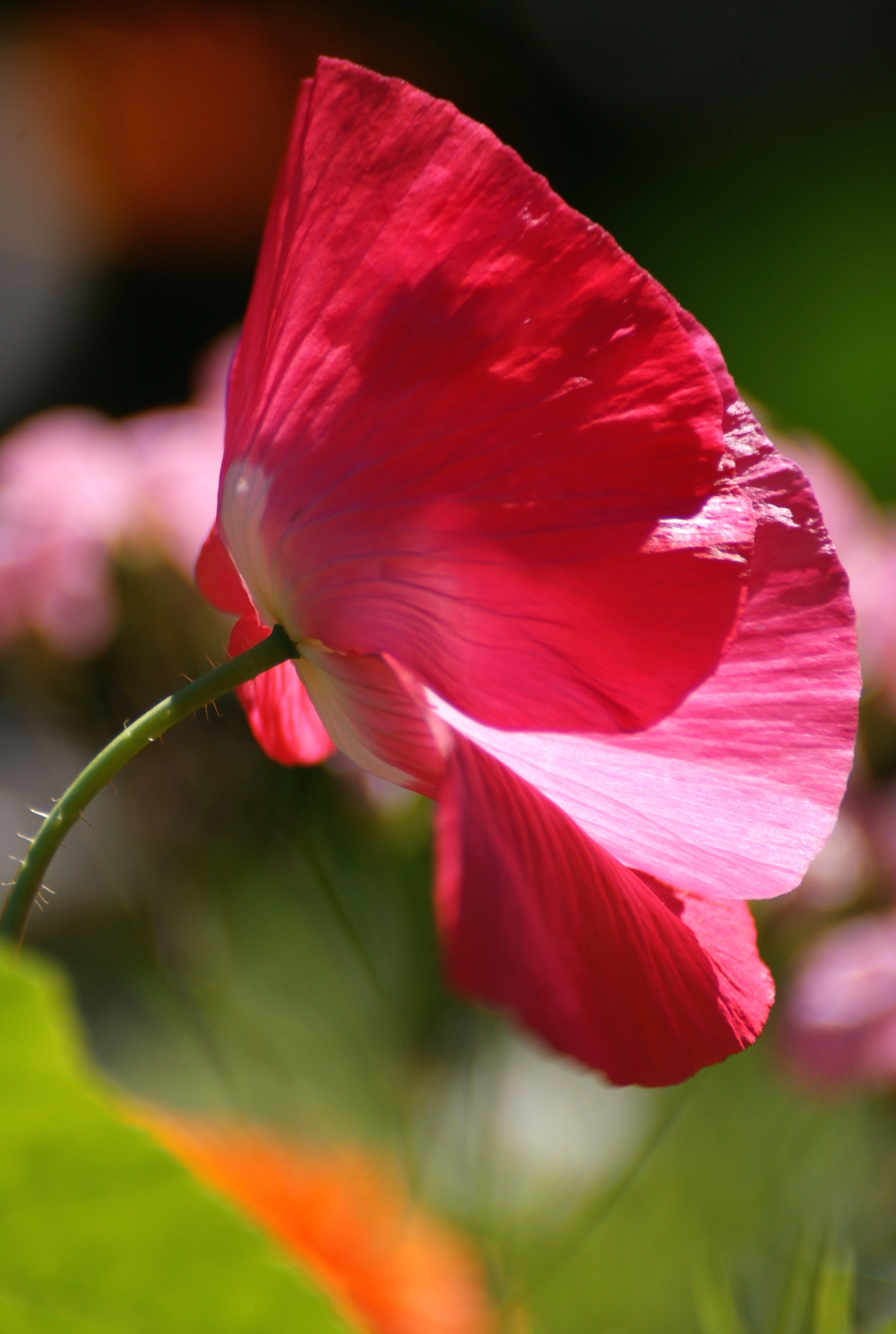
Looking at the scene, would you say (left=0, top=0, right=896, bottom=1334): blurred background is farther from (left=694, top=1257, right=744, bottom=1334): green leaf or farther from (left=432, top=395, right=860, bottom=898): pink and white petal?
(left=432, top=395, right=860, bottom=898): pink and white petal

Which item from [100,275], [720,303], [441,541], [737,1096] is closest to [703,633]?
[441,541]

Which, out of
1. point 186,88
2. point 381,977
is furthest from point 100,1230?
point 186,88

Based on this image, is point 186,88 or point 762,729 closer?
point 762,729

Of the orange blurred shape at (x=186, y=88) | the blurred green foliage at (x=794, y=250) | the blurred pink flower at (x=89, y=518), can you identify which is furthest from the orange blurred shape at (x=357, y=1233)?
the orange blurred shape at (x=186, y=88)

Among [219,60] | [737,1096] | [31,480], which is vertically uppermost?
[219,60]

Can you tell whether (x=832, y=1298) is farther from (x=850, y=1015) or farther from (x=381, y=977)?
(x=381, y=977)

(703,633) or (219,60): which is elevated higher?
(219,60)

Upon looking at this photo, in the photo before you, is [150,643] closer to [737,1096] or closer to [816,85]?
[737,1096]
